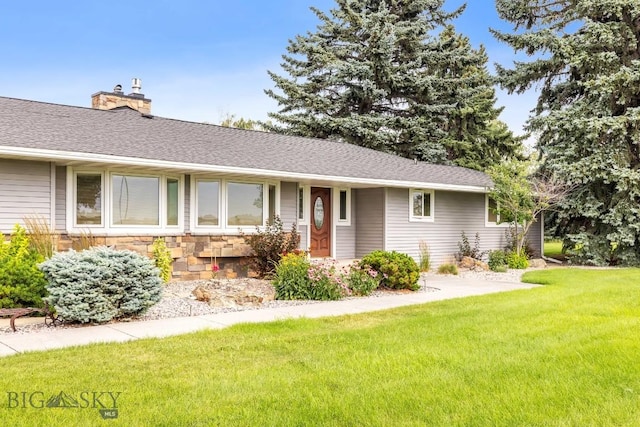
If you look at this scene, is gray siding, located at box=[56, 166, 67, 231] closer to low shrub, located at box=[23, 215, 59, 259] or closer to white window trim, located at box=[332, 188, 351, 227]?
low shrub, located at box=[23, 215, 59, 259]

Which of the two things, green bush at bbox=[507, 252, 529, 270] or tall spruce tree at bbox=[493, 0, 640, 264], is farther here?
tall spruce tree at bbox=[493, 0, 640, 264]

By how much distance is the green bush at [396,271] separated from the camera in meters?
10.1

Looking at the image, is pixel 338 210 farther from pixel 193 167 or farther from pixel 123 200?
pixel 123 200

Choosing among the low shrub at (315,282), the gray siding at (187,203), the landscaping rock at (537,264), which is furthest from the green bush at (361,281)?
the landscaping rock at (537,264)

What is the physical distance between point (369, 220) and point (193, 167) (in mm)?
5895

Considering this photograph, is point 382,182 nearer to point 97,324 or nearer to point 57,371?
point 97,324

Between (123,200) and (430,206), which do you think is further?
(430,206)

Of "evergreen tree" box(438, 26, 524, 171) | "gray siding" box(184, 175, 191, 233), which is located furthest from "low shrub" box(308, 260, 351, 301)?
"evergreen tree" box(438, 26, 524, 171)

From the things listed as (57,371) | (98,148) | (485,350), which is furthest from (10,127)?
(485,350)

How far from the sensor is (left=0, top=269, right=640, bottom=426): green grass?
3.49 metres

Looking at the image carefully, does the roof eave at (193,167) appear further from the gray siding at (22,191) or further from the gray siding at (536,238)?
the gray siding at (536,238)

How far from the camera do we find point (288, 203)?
12.6 m

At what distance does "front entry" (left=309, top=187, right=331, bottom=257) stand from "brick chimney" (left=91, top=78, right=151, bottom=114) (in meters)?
5.34

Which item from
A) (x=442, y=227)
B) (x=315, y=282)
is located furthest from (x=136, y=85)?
(x=442, y=227)
